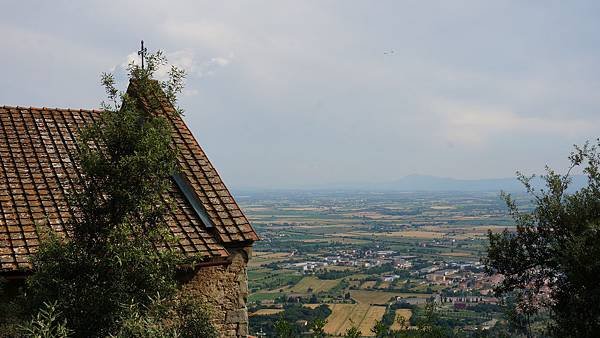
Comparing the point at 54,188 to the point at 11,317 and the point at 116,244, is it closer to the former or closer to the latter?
the point at 11,317

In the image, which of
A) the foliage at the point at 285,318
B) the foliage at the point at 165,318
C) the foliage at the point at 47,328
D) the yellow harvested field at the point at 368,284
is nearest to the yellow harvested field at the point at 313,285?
the yellow harvested field at the point at 368,284

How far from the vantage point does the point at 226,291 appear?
1027 centimetres

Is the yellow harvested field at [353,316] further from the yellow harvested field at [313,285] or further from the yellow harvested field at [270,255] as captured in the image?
the yellow harvested field at [270,255]

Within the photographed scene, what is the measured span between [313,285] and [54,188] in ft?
166

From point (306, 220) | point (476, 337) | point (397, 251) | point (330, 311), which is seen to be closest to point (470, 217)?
point (306, 220)

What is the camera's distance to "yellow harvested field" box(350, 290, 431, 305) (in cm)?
4853

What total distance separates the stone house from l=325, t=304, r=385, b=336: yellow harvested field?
23.8 meters

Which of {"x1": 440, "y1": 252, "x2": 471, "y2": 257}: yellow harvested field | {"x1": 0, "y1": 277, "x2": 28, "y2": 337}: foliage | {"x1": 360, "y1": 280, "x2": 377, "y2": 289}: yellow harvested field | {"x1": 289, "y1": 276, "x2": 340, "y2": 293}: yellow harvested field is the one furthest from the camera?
{"x1": 440, "y1": 252, "x2": 471, "y2": 257}: yellow harvested field

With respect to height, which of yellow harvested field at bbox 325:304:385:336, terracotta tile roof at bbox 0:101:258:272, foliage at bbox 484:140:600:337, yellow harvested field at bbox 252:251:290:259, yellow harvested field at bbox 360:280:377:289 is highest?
terracotta tile roof at bbox 0:101:258:272

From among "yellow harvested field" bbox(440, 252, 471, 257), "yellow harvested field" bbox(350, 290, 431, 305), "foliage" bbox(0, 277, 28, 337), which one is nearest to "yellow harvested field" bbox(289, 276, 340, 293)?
"yellow harvested field" bbox(350, 290, 431, 305)

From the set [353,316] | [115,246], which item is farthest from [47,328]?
[353,316]

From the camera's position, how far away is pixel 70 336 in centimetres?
627

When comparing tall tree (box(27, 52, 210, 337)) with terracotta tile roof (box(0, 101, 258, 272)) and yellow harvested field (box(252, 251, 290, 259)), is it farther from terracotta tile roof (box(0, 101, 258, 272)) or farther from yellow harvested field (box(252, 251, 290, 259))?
yellow harvested field (box(252, 251, 290, 259))

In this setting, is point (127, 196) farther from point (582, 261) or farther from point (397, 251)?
point (397, 251)
